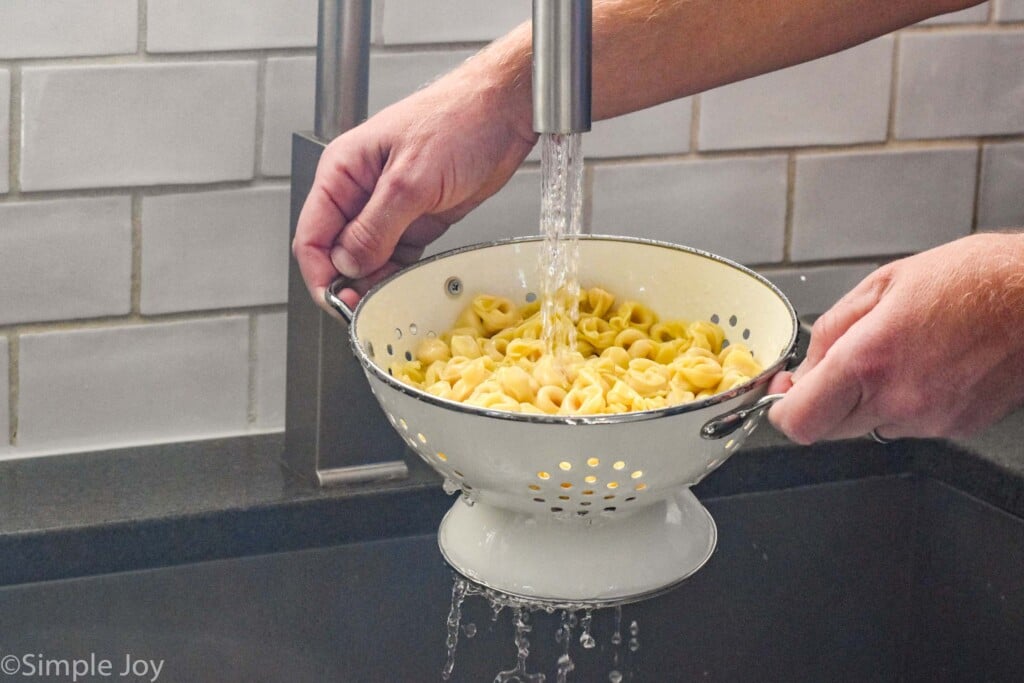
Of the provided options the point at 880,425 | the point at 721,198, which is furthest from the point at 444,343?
the point at 721,198

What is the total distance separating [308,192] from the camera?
2.83 ft

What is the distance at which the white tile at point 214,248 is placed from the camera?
94 cm

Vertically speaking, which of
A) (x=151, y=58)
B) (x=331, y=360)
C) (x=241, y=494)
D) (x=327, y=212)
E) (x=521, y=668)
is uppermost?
(x=151, y=58)

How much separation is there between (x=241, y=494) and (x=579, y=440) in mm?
427

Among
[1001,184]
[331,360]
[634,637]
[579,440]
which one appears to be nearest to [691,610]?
[634,637]

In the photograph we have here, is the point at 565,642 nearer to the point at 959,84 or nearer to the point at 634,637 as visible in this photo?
the point at 634,637

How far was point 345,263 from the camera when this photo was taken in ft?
2.51

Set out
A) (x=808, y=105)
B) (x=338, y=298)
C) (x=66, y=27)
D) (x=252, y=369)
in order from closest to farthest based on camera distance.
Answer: (x=338, y=298) < (x=66, y=27) < (x=252, y=369) < (x=808, y=105)

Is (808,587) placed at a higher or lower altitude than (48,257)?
lower

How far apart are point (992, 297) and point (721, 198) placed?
481 millimetres

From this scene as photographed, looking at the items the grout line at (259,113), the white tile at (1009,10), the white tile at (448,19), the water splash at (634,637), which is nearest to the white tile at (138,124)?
the grout line at (259,113)

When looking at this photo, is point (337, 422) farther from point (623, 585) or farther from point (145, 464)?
point (623, 585)

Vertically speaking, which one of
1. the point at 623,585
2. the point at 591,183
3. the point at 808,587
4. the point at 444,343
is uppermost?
the point at 591,183

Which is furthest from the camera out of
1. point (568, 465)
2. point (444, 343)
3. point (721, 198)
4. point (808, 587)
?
point (721, 198)
